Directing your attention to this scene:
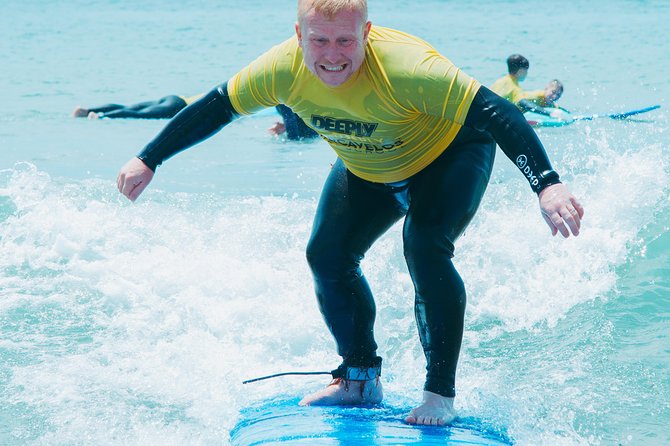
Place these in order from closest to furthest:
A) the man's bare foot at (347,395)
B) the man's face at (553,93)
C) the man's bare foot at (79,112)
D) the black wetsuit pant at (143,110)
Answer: the man's bare foot at (347,395) → the man's face at (553,93) → the black wetsuit pant at (143,110) → the man's bare foot at (79,112)

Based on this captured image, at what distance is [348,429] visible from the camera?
3.09 meters

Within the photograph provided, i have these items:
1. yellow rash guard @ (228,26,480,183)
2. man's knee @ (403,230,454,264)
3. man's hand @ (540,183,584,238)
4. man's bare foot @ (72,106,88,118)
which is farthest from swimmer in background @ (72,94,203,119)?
man's hand @ (540,183,584,238)

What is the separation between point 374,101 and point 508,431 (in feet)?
4.19

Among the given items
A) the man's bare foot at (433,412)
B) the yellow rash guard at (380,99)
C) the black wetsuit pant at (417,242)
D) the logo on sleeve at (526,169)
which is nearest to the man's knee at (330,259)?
the black wetsuit pant at (417,242)

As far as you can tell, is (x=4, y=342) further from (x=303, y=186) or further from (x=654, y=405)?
(x=303, y=186)

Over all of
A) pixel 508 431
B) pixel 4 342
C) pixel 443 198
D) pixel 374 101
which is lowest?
pixel 508 431

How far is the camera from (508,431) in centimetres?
328

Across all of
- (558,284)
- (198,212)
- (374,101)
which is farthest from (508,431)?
(198,212)

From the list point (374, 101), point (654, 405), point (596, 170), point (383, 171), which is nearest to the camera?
point (374, 101)

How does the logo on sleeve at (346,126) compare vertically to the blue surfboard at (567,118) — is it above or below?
below

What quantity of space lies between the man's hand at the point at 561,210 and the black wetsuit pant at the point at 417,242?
39 centimetres

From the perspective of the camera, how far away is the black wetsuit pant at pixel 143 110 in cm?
1265

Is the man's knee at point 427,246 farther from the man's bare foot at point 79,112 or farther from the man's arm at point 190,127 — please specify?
the man's bare foot at point 79,112

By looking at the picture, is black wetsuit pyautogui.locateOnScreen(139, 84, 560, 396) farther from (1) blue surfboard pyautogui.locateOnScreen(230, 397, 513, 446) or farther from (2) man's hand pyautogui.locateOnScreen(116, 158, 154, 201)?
(1) blue surfboard pyautogui.locateOnScreen(230, 397, 513, 446)
